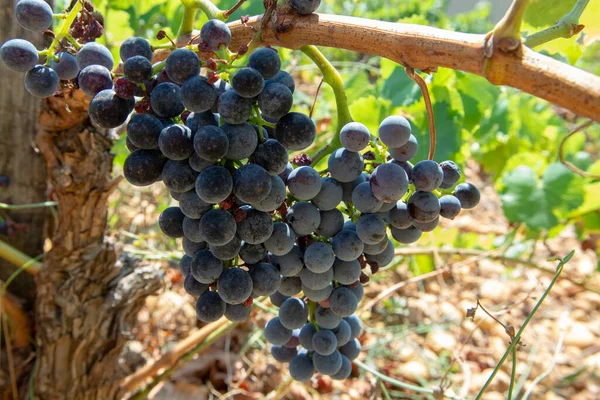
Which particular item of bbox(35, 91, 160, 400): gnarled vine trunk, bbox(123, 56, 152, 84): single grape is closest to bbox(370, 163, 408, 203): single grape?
bbox(123, 56, 152, 84): single grape

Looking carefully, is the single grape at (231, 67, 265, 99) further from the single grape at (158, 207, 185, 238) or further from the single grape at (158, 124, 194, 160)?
the single grape at (158, 207, 185, 238)

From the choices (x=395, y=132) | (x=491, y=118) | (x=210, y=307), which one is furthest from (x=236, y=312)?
(x=491, y=118)

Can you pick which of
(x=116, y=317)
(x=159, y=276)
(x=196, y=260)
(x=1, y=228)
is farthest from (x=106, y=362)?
(x=196, y=260)

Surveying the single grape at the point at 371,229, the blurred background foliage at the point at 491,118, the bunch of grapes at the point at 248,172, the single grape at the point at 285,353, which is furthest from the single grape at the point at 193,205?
the blurred background foliage at the point at 491,118

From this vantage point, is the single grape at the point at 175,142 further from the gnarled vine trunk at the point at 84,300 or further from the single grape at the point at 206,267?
the gnarled vine trunk at the point at 84,300

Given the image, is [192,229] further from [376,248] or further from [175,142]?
[376,248]
